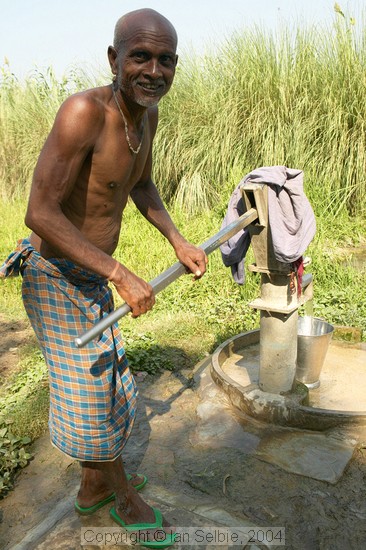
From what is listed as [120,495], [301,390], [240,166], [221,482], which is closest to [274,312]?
[301,390]

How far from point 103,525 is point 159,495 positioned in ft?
0.95

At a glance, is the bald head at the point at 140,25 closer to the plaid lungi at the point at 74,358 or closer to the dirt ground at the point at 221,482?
the plaid lungi at the point at 74,358

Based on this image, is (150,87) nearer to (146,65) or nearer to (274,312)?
(146,65)

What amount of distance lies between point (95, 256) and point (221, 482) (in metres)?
1.28

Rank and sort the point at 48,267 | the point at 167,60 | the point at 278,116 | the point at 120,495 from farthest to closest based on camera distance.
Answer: the point at 278,116 → the point at 120,495 → the point at 48,267 → the point at 167,60

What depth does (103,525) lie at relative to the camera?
6.99 ft

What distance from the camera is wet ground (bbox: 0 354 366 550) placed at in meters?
2.13

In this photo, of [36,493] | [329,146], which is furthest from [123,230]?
[36,493]

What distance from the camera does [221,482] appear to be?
96.7 inches

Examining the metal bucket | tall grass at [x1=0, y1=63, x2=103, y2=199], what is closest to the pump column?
the metal bucket

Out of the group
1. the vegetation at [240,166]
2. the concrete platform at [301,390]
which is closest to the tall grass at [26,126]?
the vegetation at [240,166]

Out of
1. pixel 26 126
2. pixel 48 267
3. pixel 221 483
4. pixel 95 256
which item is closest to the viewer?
pixel 95 256

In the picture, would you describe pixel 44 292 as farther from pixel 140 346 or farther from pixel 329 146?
pixel 329 146

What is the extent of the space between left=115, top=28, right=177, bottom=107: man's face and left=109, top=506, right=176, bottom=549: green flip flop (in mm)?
1561
